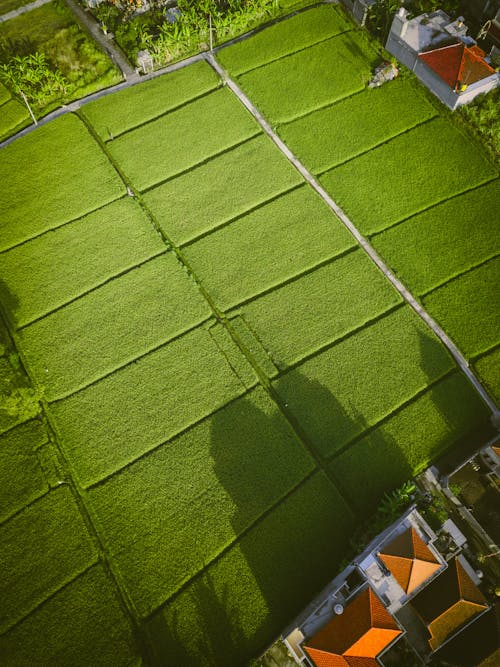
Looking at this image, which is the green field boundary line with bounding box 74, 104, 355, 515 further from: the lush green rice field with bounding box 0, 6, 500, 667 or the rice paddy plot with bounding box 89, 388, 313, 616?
the rice paddy plot with bounding box 89, 388, 313, 616

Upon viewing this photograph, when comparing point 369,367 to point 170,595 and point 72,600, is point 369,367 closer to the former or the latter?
point 170,595

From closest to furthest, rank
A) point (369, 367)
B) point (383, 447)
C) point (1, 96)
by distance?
point (383, 447) → point (369, 367) → point (1, 96)

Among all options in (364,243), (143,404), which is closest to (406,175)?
(364,243)

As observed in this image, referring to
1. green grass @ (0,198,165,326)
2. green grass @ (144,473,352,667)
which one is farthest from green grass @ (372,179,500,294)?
green grass @ (0,198,165,326)

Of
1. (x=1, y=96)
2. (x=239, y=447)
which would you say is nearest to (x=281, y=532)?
(x=239, y=447)

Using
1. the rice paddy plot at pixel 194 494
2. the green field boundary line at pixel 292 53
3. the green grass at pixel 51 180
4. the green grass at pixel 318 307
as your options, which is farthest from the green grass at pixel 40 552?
the green field boundary line at pixel 292 53

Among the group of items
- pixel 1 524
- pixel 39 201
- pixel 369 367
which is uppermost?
pixel 39 201

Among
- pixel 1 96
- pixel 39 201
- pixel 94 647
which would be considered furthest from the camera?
pixel 1 96
